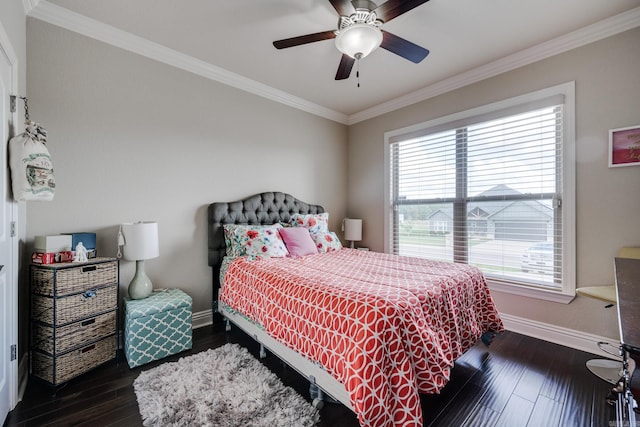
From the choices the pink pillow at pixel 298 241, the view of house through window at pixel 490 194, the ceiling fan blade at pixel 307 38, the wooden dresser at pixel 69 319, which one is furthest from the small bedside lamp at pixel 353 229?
the wooden dresser at pixel 69 319

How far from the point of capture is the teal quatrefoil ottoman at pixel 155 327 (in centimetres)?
204

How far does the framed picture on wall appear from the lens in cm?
214

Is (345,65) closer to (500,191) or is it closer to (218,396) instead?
(500,191)

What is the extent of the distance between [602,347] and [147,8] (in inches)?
182

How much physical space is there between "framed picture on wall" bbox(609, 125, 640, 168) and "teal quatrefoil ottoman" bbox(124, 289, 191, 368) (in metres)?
3.81

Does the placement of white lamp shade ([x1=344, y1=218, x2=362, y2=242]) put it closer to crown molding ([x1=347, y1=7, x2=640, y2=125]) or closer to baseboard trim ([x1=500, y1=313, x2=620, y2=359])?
crown molding ([x1=347, y1=7, x2=640, y2=125])

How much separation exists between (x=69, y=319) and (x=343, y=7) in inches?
110

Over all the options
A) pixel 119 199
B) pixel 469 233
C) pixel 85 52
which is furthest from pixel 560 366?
pixel 85 52

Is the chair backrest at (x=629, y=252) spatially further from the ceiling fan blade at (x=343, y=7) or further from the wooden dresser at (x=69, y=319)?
the wooden dresser at (x=69, y=319)

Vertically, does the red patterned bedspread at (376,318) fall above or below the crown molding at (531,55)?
below

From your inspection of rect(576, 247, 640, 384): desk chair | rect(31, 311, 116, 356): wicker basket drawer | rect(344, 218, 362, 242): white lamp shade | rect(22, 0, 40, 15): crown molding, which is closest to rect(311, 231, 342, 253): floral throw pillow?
rect(344, 218, 362, 242): white lamp shade

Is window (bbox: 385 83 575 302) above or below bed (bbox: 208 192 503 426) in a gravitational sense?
above

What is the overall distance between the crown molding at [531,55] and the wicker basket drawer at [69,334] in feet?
13.1

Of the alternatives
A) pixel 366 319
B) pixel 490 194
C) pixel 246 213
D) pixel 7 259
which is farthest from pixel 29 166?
pixel 490 194
